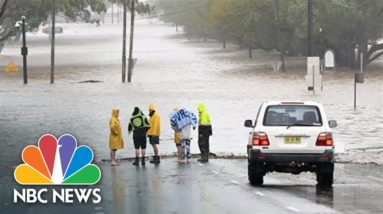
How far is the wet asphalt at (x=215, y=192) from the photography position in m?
14.1

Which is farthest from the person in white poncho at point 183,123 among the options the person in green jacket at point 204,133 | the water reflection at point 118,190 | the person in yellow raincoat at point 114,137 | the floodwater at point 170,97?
the floodwater at point 170,97

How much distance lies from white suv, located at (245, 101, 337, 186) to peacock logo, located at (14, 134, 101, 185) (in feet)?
10.4

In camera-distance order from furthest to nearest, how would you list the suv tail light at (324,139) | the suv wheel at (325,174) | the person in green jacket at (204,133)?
1. the person in green jacket at (204,133)
2. the suv wheel at (325,174)
3. the suv tail light at (324,139)

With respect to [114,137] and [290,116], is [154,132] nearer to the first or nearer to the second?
[114,137]

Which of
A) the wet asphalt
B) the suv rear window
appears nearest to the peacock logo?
the wet asphalt

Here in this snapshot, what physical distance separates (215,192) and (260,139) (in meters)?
1.37

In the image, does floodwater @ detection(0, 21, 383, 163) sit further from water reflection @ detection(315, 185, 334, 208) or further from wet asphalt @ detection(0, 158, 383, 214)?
water reflection @ detection(315, 185, 334, 208)

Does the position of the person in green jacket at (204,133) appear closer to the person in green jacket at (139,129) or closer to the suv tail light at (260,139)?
the person in green jacket at (139,129)

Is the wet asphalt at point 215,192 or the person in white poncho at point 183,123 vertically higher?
the person in white poncho at point 183,123

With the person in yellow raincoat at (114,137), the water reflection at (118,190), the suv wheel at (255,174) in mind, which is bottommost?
the water reflection at (118,190)

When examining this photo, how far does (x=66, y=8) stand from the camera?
81312mm

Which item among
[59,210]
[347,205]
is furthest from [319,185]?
[59,210]

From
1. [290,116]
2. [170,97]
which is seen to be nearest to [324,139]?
[290,116]

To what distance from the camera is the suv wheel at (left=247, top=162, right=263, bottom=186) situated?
1680 centimetres
